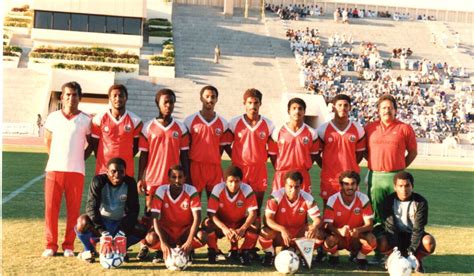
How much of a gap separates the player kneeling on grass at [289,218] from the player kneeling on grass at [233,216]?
0.15m

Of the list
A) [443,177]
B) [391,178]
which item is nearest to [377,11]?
[443,177]

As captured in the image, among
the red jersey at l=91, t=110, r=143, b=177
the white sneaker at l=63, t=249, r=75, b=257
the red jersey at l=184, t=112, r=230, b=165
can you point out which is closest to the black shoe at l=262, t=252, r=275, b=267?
the red jersey at l=184, t=112, r=230, b=165

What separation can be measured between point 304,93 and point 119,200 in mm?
26839

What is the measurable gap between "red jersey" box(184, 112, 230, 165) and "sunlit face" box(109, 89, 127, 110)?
2.79 feet

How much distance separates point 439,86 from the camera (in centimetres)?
3647

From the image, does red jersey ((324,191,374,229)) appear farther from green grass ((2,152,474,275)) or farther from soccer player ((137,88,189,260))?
soccer player ((137,88,189,260))

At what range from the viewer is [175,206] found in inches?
278

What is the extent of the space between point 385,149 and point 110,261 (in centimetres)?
310

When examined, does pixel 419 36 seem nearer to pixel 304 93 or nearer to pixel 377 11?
pixel 377 11

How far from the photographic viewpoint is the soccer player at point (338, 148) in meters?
7.66

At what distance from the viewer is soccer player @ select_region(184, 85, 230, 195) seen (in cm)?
784

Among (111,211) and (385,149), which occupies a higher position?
(385,149)

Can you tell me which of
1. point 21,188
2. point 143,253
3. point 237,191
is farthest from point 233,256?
point 21,188

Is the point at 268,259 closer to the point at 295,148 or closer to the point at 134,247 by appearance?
the point at 295,148
